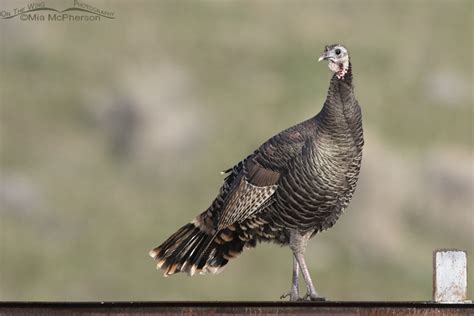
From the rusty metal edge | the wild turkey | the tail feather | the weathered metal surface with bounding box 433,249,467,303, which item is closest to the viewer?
the rusty metal edge

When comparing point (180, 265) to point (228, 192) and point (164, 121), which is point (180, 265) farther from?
point (164, 121)

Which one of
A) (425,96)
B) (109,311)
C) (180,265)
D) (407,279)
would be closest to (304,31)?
(425,96)

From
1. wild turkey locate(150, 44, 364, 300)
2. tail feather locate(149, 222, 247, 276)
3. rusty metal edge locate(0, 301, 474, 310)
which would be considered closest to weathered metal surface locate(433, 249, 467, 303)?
rusty metal edge locate(0, 301, 474, 310)

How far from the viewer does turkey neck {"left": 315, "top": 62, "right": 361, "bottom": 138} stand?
36.6 feet

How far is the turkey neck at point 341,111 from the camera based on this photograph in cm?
1115

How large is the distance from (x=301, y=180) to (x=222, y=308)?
99.4 inches

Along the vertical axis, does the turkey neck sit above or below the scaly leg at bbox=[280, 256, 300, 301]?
above

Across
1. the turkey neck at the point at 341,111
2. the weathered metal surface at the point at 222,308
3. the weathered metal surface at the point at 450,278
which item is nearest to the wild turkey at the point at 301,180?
the turkey neck at the point at 341,111

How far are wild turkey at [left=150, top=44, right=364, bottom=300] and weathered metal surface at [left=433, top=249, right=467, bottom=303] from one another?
1592 mm

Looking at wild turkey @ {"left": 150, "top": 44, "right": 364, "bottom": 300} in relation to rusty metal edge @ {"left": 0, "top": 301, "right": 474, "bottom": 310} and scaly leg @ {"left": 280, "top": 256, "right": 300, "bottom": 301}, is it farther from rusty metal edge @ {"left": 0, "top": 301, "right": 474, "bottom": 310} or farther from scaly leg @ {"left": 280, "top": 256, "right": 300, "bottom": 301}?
rusty metal edge @ {"left": 0, "top": 301, "right": 474, "bottom": 310}

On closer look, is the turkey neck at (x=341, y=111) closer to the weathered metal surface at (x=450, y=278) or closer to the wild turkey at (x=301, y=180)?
the wild turkey at (x=301, y=180)

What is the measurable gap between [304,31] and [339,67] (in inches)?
1082

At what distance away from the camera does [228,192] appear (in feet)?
38.0

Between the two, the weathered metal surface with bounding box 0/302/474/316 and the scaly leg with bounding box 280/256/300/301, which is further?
the scaly leg with bounding box 280/256/300/301
